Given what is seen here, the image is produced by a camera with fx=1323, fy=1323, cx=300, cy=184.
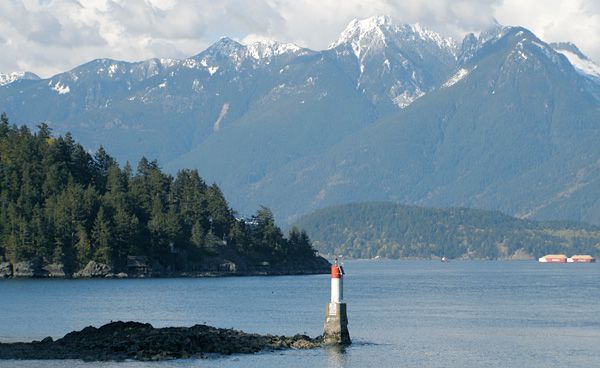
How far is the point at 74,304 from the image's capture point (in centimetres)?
13050

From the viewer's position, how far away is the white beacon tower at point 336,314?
254ft

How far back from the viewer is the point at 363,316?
385ft

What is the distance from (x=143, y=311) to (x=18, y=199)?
83292mm

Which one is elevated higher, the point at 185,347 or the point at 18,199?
the point at 18,199

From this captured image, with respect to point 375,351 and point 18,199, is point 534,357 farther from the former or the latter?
point 18,199

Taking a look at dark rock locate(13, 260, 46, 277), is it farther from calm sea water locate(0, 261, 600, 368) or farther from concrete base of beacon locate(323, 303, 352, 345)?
concrete base of beacon locate(323, 303, 352, 345)

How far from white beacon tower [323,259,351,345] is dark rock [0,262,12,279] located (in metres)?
114

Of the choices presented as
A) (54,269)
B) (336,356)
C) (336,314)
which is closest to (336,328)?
(336,314)

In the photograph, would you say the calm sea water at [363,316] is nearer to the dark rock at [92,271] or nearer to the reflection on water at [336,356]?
the reflection on water at [336,356]

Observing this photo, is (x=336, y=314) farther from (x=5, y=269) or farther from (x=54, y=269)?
(x=5, y=269)

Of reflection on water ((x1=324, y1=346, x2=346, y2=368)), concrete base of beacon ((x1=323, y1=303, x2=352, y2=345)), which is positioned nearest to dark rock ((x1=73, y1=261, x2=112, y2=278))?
concrete base of beacon ((x1=323, y1=303, x2=352, y2=345))

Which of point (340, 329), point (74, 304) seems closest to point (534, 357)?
point (340, 329)

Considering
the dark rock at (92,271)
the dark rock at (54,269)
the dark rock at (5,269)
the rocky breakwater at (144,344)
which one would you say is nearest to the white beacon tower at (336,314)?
the rocky breakwater at (144,344)

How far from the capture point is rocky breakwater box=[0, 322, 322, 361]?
74125 millimetres
